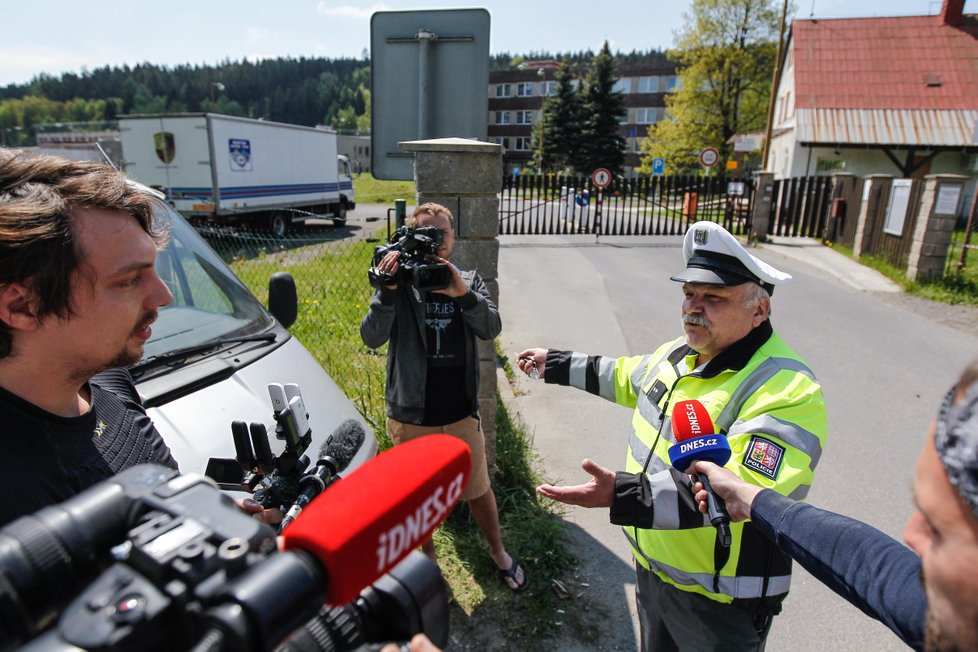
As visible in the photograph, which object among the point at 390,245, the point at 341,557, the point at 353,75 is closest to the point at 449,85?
the point at 390,245

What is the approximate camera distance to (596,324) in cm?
859

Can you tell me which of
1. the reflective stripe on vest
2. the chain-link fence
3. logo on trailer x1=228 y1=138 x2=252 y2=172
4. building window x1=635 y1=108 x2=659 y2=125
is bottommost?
the chain-link fence

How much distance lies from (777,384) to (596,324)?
21.9ft

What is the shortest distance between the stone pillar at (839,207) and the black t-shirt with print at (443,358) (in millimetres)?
14935

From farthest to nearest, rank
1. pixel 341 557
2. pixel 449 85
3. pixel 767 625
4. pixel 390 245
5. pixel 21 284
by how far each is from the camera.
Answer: pixel 449 85
pixel 390 245
pixel 767 625
pixel 21 284
pixel 341 557

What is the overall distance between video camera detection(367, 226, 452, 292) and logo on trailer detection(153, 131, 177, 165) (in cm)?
1872

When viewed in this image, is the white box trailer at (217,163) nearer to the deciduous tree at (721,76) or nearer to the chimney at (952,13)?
the deciduous tree at (721,76)

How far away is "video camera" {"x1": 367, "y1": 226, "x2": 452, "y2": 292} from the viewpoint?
9.80ft

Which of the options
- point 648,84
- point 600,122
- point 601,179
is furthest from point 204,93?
point 601,179

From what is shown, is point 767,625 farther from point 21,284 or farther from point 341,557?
point 21,284

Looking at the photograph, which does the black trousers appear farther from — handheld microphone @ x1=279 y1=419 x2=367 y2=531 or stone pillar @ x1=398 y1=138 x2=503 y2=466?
stone pillar @ x1=398 y1=138 x2=503 y2=466

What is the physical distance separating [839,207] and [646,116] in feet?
198

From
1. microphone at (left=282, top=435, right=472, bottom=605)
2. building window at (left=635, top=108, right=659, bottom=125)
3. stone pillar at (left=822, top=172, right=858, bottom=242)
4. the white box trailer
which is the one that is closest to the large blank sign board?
microphone at (left=282, top=435, right=472, bottom=605)

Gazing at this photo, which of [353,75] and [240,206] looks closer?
[240,206]
